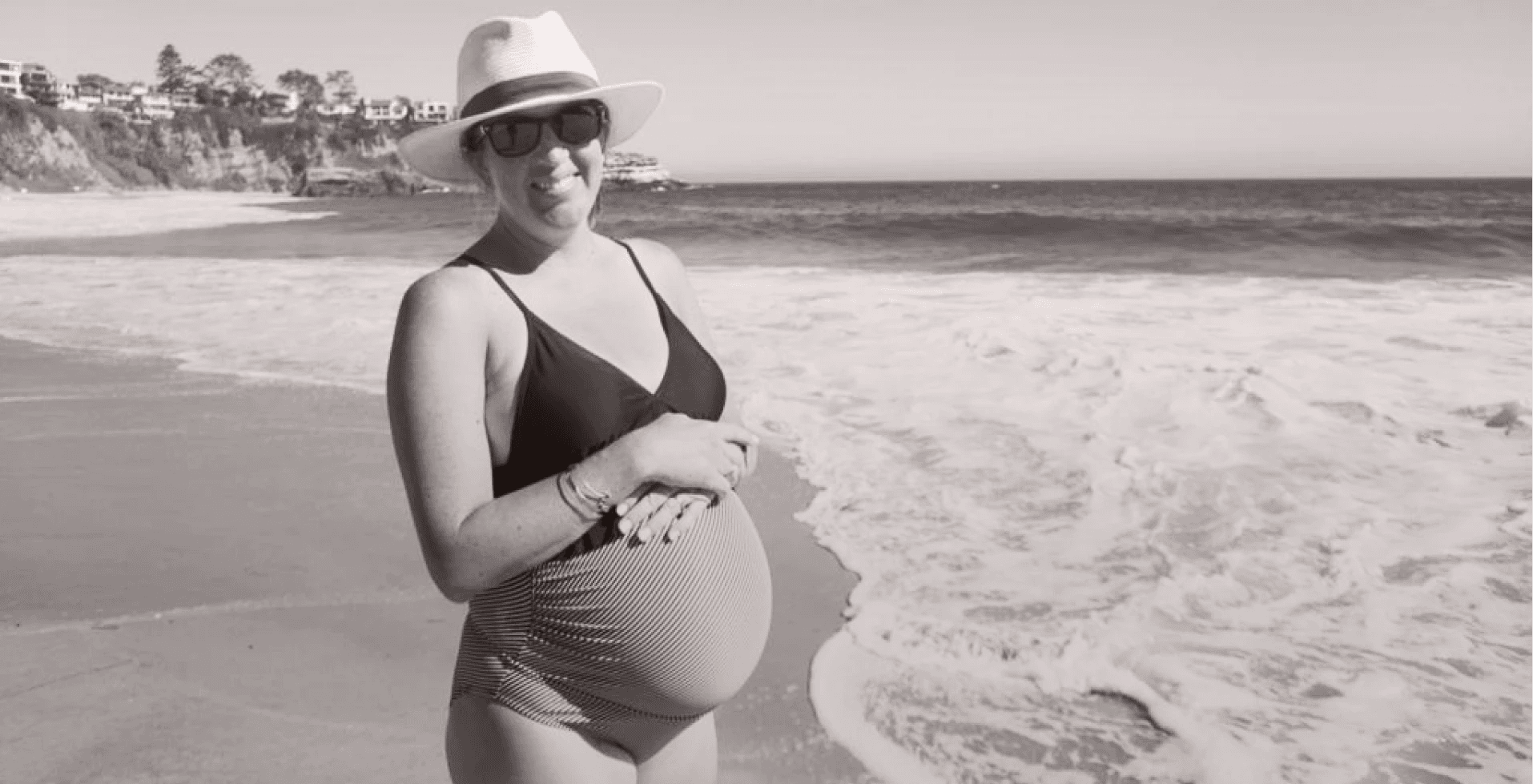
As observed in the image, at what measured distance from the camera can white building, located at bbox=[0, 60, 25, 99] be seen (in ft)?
10.8

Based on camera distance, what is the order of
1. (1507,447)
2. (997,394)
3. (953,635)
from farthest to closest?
(997,394) → (1507,447) → (953,635)

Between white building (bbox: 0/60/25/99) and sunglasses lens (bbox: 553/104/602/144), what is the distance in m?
2.57

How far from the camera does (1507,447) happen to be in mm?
6066

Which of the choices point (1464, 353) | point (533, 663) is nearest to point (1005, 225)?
point (1464, 353)

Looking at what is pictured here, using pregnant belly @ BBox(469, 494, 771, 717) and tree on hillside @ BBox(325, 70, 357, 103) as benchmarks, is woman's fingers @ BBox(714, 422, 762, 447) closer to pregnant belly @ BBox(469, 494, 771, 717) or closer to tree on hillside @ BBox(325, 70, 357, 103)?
pregnant belly @ BBox(469, 494, 771, 717)

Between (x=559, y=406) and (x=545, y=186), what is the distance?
32 centimetres

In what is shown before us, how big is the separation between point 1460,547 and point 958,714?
265 centimetres

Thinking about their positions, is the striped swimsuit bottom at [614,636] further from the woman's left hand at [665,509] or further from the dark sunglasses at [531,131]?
the dark sunglasses at [531,131]

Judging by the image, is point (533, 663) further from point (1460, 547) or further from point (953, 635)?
point (1460, 547)

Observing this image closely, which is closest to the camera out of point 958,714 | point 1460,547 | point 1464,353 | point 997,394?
point 958,714

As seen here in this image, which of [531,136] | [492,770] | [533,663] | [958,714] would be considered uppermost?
[531,136]

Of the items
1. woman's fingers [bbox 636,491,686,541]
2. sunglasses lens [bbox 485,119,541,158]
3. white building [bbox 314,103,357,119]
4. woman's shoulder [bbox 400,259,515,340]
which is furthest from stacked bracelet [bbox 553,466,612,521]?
white building [bbox 314,103,357,119]

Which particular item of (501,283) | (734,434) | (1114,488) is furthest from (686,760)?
(1114,488)

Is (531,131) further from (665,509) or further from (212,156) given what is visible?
(212,156)
